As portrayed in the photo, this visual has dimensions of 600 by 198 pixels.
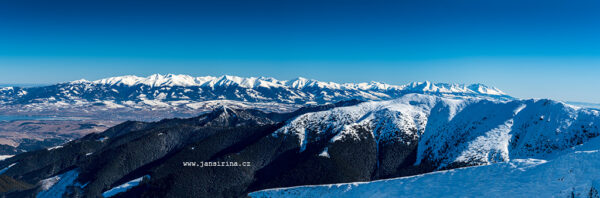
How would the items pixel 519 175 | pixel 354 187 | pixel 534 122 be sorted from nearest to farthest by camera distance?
pixel 519 175 < pixel 354 187 < pixel 534 122

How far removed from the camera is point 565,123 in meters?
174

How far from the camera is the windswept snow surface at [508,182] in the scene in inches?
2109

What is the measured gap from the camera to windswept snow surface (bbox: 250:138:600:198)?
53569mm

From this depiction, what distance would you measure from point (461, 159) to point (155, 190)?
→ 18143 cm

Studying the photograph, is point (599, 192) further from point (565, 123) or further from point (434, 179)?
point (565, 123)

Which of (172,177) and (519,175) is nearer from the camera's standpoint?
(519,175)

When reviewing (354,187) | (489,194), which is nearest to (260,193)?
(354,187)

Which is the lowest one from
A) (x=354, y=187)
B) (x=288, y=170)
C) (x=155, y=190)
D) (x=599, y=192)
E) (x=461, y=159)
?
(x=155, y=190)

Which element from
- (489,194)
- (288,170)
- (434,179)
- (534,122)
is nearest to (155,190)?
(288,170)

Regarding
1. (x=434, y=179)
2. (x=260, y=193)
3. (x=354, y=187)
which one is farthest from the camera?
(x=260, y=193)

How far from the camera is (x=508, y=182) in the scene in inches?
2378

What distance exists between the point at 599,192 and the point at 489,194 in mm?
15150

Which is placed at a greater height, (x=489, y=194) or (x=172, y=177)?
(x=489, y=194)

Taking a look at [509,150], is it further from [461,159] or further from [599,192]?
[599,192]
